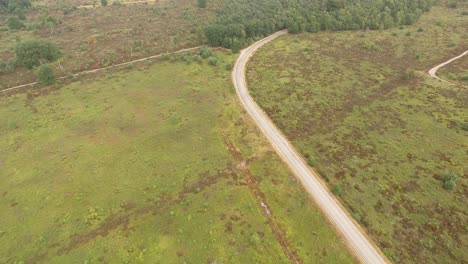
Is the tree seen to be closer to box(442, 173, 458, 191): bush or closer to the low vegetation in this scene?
the low vegetation

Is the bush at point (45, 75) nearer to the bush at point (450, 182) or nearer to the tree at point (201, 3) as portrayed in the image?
the tree at point (201, 3)

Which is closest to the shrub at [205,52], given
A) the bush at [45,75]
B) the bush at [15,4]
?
the bush at [45,75]

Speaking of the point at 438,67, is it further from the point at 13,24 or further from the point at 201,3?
the point at 13,24

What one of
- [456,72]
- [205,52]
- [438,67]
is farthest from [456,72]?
[205,52]

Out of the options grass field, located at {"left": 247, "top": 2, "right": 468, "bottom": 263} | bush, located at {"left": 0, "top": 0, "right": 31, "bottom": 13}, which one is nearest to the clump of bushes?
bush, located at {"left": 0, "top": 0, "right": 31, "bottom": 13}

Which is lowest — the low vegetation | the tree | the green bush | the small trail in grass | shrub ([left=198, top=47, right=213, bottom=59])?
the small trail in grass

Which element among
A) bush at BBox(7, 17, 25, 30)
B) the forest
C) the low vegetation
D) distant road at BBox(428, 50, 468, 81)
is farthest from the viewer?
bush at BBox(7, 17, 25, 30)
